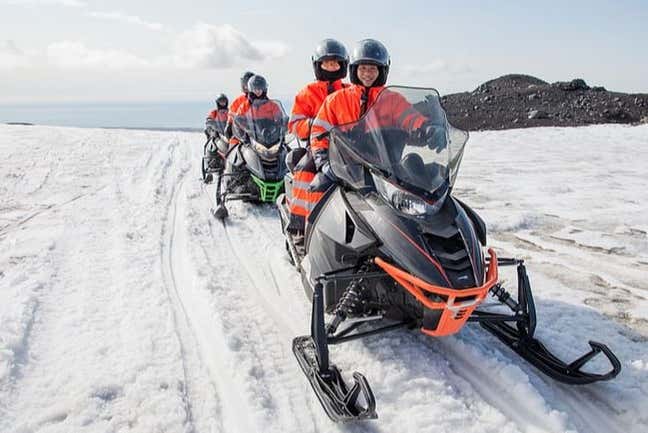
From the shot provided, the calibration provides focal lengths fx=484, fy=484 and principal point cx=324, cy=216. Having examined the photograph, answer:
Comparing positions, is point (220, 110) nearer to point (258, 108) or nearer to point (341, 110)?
point (258, 108)

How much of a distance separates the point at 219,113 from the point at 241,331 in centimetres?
1042

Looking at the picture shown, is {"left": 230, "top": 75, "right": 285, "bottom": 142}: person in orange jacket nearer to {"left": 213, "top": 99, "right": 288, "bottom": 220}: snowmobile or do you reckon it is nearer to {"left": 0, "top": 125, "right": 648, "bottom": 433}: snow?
{"left": 213, "top": 99, "right": 288, "bottom": 220}: snowmobile

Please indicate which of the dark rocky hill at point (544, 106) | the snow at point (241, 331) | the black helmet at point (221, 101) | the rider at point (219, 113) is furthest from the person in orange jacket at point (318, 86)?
the dark rocky hill at point (544, 106)

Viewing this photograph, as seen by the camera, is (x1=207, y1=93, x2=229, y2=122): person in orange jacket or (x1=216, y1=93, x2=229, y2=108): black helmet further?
(x1=216, y1=93, x2=229, y2=108): black helmet

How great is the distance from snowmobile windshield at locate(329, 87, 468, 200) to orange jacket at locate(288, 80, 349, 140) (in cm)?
210

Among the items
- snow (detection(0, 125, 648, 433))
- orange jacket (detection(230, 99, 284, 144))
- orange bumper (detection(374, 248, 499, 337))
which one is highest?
orange jacket (detection(230, 99, 284, 144))

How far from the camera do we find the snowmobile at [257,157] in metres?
7.11

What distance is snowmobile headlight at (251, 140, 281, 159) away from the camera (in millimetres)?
7191

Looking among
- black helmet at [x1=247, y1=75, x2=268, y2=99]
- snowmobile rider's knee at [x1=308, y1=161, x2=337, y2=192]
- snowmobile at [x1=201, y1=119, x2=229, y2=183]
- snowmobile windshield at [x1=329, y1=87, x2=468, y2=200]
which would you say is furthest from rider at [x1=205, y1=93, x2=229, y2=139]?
snowmobile windshield at [x1=329, y1=87, x2=468, y2=200]

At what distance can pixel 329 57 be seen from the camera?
5.57m

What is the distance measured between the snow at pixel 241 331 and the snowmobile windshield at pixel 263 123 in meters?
1.11

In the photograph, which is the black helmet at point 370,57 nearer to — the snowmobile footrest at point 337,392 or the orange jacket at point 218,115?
the snowmobile footrest at point 337,392

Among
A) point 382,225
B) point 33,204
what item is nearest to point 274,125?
point 33,204

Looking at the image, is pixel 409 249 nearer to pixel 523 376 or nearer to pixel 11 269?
pixel 523 376
